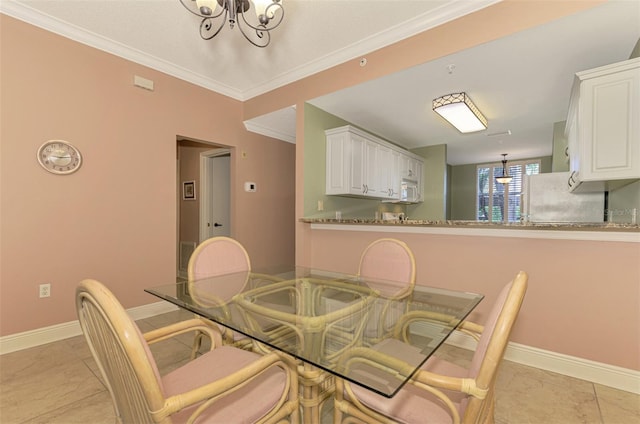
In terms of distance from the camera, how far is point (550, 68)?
2549 millimetres

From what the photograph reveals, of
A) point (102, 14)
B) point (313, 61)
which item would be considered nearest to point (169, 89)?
point (102, 14)

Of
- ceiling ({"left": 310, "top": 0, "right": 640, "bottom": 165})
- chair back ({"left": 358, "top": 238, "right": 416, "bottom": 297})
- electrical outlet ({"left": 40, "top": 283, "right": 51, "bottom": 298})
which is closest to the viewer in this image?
chair back ({"left": 358, "top": 238, "right": 416, "bottom": 297})

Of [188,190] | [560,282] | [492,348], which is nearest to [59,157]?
[188,190]

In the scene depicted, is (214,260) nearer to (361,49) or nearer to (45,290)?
(45,290)

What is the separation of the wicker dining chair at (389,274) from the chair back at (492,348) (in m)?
0.54

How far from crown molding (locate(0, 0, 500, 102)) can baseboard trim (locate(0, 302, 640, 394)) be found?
8.39 ft

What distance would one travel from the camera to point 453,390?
858mm

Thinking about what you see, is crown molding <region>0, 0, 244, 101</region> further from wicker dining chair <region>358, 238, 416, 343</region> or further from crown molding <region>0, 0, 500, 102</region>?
wicker dining chair <region>358, 238, 416, 343</region>

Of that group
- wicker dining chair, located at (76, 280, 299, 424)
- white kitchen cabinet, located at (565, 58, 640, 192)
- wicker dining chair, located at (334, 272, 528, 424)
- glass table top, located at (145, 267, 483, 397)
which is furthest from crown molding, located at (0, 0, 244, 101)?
white kitchen cabinet, located at (565, 58, 640, 192)

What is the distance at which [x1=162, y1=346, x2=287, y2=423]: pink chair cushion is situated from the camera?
97 cm

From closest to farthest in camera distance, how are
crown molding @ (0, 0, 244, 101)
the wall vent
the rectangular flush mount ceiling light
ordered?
crown molding @ (0, 0, 244, 101), the rectangular flush mount ceiling light, the wall vent

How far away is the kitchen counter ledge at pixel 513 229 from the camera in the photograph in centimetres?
178

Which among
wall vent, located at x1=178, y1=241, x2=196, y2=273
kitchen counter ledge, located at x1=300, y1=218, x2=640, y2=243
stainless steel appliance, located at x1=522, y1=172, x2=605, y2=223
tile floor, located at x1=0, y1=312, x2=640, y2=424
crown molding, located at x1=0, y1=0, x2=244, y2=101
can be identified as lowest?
tile floor, located at x1=0, y1=312, x2=640, y2=424

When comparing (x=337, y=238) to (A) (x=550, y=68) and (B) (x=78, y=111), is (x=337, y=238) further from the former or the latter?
(B) (x=78, y=111)
